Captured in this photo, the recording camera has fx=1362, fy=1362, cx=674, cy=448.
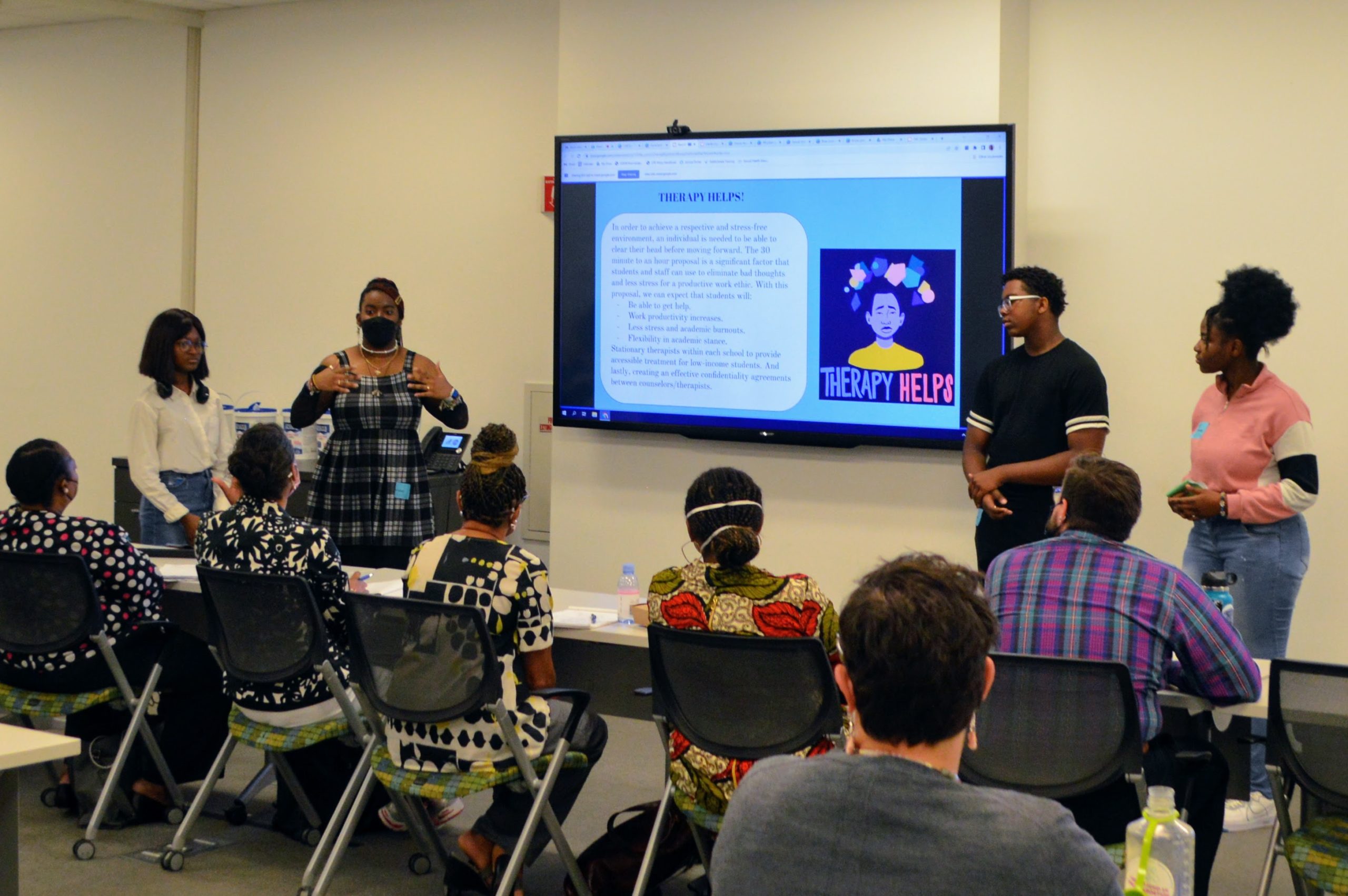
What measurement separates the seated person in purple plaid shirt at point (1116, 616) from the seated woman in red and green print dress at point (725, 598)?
41 centimetres

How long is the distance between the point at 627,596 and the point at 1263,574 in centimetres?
188

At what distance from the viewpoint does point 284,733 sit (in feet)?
11.7

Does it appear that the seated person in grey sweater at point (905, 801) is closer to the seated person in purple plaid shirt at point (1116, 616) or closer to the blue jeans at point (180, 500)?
the seated person in purple plaid shirt at point (1116, 616)

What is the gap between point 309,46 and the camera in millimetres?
7047

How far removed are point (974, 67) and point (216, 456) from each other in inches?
126

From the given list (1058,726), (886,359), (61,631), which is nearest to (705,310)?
(886,359)

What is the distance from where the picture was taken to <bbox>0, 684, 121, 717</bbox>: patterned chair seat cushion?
379cm

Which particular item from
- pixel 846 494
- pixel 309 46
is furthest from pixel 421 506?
pixel 309 46

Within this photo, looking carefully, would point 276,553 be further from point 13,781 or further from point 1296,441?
point 1296,441

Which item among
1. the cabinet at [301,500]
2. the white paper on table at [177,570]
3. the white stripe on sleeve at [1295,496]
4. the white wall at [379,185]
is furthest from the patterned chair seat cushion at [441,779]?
the white wall at [379,185]

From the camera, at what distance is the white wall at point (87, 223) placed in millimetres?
7598

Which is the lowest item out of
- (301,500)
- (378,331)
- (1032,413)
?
(301,500)

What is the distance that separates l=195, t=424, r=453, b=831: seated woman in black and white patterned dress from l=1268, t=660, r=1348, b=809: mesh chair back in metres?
2.22

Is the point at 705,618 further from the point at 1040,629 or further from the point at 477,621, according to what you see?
the point at 1040,629
